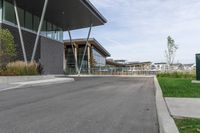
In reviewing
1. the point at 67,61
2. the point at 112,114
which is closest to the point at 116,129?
the point at 112,114

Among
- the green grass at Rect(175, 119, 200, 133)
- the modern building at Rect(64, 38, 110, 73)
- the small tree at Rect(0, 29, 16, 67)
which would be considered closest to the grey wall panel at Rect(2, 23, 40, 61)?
the small tree at Rect(0, 29, 16, 67)

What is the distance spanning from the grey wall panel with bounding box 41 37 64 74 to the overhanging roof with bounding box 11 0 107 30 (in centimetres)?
311

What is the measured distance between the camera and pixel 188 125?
6.84 m

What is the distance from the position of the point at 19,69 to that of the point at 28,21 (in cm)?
1274

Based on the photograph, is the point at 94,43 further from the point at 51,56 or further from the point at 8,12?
the point at 8,12

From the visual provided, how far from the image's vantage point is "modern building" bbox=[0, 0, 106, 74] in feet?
105

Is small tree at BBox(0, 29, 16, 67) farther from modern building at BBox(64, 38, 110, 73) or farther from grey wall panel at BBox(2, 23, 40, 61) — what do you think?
modern building at BBox(64, 38, 110, 73)

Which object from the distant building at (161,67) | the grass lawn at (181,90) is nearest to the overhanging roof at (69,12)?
the distant building at (161,67)

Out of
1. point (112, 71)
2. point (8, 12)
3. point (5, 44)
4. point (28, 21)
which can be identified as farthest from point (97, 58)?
point (5, 44)

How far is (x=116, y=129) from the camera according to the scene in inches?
271

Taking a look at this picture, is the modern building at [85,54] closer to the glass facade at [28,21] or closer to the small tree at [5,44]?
the glass facade at [28,21]

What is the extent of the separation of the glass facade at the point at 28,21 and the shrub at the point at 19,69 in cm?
648

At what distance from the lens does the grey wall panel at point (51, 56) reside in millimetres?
40750

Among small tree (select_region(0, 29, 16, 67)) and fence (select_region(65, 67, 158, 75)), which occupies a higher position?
small tree (select_region(0, 29, 16, 67))
